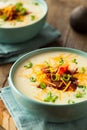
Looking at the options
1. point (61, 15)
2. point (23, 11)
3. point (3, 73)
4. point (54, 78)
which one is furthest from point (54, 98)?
point (61, 15)

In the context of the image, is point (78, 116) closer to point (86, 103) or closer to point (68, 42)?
point (86, 103)

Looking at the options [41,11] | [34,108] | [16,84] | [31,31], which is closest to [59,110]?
[34,108]

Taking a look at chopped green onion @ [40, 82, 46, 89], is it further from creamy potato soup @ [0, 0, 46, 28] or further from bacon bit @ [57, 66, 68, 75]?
creamy potato soup @ [0, 0, 46, 28]

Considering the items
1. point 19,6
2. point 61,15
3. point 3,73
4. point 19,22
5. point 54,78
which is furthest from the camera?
point 61,15

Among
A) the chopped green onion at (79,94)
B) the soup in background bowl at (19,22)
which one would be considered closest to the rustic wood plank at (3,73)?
the soup in background bowl at (19,22)

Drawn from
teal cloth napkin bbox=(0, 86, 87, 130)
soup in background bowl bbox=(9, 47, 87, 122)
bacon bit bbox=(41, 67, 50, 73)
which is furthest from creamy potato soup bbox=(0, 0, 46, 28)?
teal cloth napkin bbox=(0, 86, 87, 130)

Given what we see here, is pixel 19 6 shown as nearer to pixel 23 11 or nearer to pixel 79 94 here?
pixel 23 11

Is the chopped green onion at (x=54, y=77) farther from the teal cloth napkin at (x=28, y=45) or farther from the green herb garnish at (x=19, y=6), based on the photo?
the green herb garnish at (x=19, y=6)
